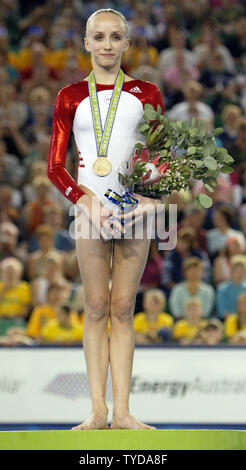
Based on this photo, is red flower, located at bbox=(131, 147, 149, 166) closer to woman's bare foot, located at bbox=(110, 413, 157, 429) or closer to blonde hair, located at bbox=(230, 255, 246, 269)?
woman's bare foot, located at bbox=(110, 413, 157, 429)

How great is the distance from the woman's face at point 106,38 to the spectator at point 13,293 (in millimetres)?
4411

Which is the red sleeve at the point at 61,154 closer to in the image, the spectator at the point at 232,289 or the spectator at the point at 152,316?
the spectator at the point at 152,316

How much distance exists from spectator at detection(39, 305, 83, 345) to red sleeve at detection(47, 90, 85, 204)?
3530 millimetres

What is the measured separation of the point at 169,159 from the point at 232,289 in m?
4.09

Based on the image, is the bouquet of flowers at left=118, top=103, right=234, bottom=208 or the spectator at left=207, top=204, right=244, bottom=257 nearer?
the bouquet of flowers at left=118, top=103, right=234, bottom=208

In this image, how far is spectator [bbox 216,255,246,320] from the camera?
855 centimetres

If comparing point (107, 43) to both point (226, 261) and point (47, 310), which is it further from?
point (226, 261)

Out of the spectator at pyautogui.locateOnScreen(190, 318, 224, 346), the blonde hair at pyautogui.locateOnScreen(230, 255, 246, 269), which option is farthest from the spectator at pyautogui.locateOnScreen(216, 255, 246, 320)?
the spectator at pyautogui.locateOnScreen(190, 318, 224, 346)

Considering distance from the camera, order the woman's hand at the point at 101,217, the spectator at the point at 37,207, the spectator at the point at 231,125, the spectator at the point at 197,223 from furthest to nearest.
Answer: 1. the spectator at the point at 231,125
2. the spectator at the point at 37,207
3. the spectator at the point at 197,223
4. the woman's hand at the point at 101,217

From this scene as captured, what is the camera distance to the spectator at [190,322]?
321 inches

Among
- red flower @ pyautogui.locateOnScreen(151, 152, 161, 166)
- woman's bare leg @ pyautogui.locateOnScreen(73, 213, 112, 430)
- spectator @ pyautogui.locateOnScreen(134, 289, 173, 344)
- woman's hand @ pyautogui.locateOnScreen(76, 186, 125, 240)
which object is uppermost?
spectator @ pyautogui.locateOnScreen(134, 289, 173, 344)

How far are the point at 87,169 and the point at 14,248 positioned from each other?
185 inches

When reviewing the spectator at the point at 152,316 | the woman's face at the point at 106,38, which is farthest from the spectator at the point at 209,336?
the woman's face at the point at 106,38
